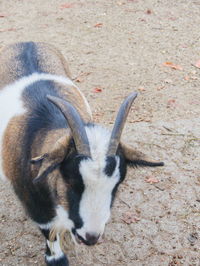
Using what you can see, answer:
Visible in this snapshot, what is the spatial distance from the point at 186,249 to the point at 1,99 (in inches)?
76.2

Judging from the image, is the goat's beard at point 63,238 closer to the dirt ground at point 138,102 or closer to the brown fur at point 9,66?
the dirt ground at point 138,102

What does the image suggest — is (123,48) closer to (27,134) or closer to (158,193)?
(158,193)

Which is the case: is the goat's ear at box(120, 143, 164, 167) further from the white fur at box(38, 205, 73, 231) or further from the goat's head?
the white fur at box(38, 205, 73, 231)

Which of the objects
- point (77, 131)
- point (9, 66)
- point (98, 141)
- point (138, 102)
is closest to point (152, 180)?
point (138, 102)

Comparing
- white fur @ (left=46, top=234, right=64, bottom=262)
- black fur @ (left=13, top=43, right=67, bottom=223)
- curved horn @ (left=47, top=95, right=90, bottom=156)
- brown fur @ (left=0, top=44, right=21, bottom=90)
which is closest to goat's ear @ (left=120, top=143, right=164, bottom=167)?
curved horn @ (left=47, top=95, right=90, bottom=156)

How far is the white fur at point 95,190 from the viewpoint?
2.41 m

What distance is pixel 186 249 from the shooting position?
3.64 metres

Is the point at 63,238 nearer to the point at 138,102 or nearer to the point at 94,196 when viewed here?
the point at 94,196

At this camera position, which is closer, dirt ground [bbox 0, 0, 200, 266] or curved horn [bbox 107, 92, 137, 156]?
curved horn [bbox 107, 92, 137, 156]

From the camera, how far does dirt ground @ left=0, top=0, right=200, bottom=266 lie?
3.66 metres

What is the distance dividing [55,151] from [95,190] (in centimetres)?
32

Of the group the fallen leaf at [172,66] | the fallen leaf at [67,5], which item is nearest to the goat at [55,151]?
the fallen leaf at [172,66]

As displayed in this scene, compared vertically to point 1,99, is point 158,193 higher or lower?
lower

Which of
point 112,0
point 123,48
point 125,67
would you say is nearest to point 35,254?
point 125,67
